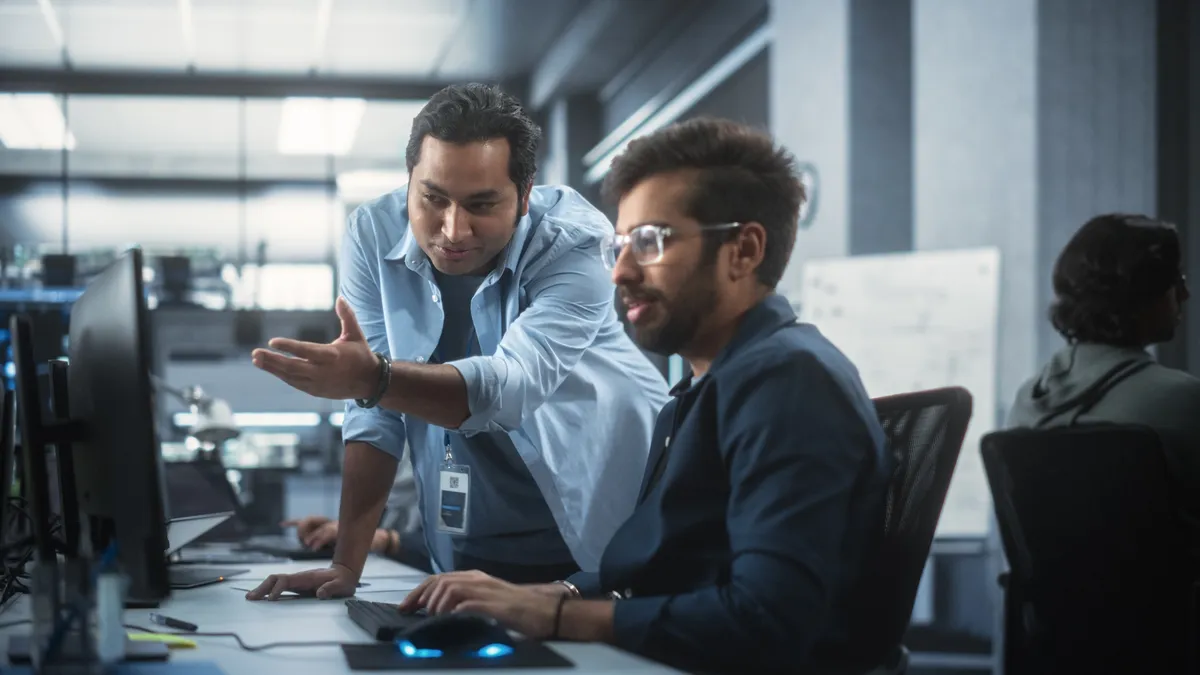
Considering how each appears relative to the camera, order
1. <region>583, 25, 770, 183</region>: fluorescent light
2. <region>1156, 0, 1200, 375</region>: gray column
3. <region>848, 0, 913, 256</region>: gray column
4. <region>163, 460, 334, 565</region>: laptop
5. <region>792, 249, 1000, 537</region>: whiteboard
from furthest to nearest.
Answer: <region>583, 25, 770, 183</region>: fluorescent light
<region>848, 0, 913, 256</region>: gray column
<region>792, 249, 1000, 537</region>: whiteboard
<region>1156, 0, 1200, 375</region>: gray column
<region>163, 460, 334, 565</region>: laptop

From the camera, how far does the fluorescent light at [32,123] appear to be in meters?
8.45

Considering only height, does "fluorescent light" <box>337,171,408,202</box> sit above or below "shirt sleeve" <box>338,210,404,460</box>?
above

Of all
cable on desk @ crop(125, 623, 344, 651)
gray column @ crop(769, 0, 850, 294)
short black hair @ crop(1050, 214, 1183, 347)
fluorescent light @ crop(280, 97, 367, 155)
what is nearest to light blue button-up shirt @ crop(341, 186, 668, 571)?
cable on desk @ crop(125, 623, 344, 651)

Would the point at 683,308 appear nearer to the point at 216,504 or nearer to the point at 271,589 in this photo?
the point at 271,589

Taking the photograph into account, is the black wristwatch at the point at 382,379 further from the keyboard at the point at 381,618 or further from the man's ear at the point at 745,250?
the man's ear at the point at 745,250

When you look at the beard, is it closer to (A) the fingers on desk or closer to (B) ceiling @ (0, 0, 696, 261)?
(A) the fingers on desk

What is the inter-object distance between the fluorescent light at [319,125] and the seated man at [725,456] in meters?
7.67

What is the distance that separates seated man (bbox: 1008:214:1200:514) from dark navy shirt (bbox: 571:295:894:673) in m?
1.17

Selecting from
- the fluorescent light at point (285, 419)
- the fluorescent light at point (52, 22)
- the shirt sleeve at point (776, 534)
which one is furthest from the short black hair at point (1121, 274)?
the fluorescent light at point (52, 22)

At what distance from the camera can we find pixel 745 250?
4.69ft

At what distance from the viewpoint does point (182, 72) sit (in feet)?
27.7

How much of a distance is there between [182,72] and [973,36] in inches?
242

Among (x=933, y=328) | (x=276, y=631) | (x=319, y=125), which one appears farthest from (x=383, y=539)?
(x=319, y=125)

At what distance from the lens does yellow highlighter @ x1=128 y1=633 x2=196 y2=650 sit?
1281 mm
